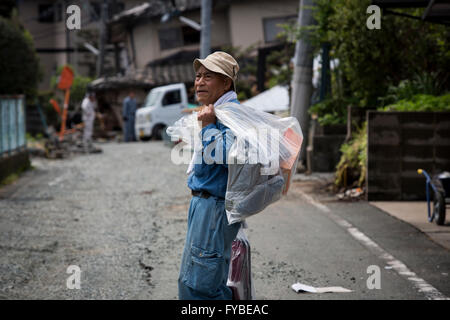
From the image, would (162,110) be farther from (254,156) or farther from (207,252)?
(254,156)

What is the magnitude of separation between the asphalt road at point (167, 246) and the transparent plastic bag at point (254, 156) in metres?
1.89

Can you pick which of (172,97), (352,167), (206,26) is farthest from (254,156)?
(172,97)

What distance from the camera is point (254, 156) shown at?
11.7 feet

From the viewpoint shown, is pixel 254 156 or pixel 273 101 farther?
pixel 273 101

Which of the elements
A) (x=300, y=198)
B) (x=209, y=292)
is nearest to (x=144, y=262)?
(x=209, y=292)

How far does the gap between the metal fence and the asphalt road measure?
2.02m

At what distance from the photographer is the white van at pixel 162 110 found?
89.8 ft

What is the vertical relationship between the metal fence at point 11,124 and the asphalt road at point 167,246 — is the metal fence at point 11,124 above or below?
above

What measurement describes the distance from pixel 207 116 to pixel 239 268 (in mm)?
942

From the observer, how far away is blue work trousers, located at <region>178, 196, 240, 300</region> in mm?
3693

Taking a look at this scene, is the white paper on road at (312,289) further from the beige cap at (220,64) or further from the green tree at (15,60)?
the green tree at (15,60)

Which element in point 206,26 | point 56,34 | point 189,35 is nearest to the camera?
point 206,26

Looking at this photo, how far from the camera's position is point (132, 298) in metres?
5.32

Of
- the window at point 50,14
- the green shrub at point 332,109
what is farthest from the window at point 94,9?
the green shrub at point 332,109
